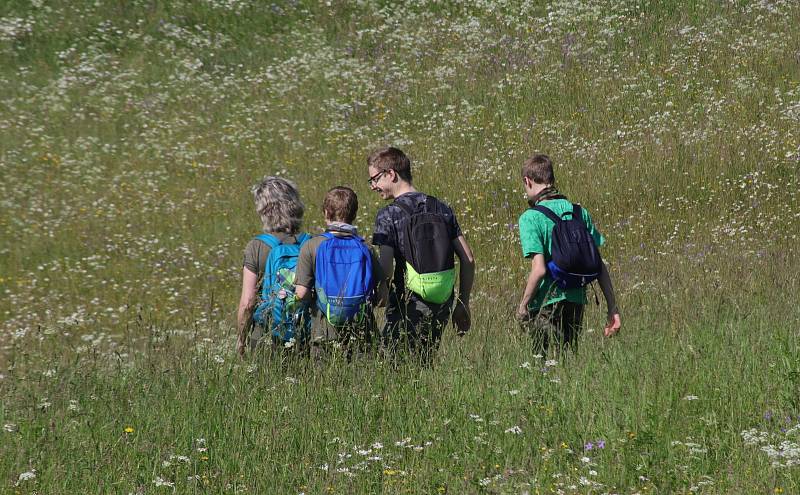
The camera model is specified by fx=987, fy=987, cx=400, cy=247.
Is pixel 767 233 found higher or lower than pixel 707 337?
higher

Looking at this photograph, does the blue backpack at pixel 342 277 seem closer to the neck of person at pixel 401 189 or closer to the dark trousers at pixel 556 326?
the neck of person at pixel 401 189

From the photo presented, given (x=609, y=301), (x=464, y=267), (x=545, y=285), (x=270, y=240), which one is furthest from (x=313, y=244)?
(x=609, y=301)

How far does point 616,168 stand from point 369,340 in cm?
787

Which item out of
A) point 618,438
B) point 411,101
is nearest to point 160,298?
point 411,101

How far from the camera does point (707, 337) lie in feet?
20.6

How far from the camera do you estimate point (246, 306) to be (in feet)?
19.4

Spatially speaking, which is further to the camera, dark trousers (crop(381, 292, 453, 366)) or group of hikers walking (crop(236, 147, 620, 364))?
dark trousers (crop(381, 292, 453, 366))

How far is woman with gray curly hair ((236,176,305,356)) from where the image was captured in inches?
235

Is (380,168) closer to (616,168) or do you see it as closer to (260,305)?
(260,305)

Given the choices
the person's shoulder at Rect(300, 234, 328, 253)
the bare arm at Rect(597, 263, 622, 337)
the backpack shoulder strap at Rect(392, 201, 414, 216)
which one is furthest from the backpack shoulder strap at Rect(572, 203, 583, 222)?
the person's shoulder at Rect(300, 234, 328, 253)

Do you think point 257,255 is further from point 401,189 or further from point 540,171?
point 540,171

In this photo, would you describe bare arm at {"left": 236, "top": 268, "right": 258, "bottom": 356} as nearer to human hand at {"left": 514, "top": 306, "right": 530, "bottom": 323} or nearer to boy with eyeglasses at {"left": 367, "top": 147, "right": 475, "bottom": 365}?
boy with eyeglasses at {"left": 367, "top": 147, "right": 475, "bottom": 365}

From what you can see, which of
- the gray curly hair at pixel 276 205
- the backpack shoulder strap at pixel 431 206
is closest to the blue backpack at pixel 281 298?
the gray curly hair at pixel 276 205

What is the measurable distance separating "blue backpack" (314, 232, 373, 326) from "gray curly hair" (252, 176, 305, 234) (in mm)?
418
